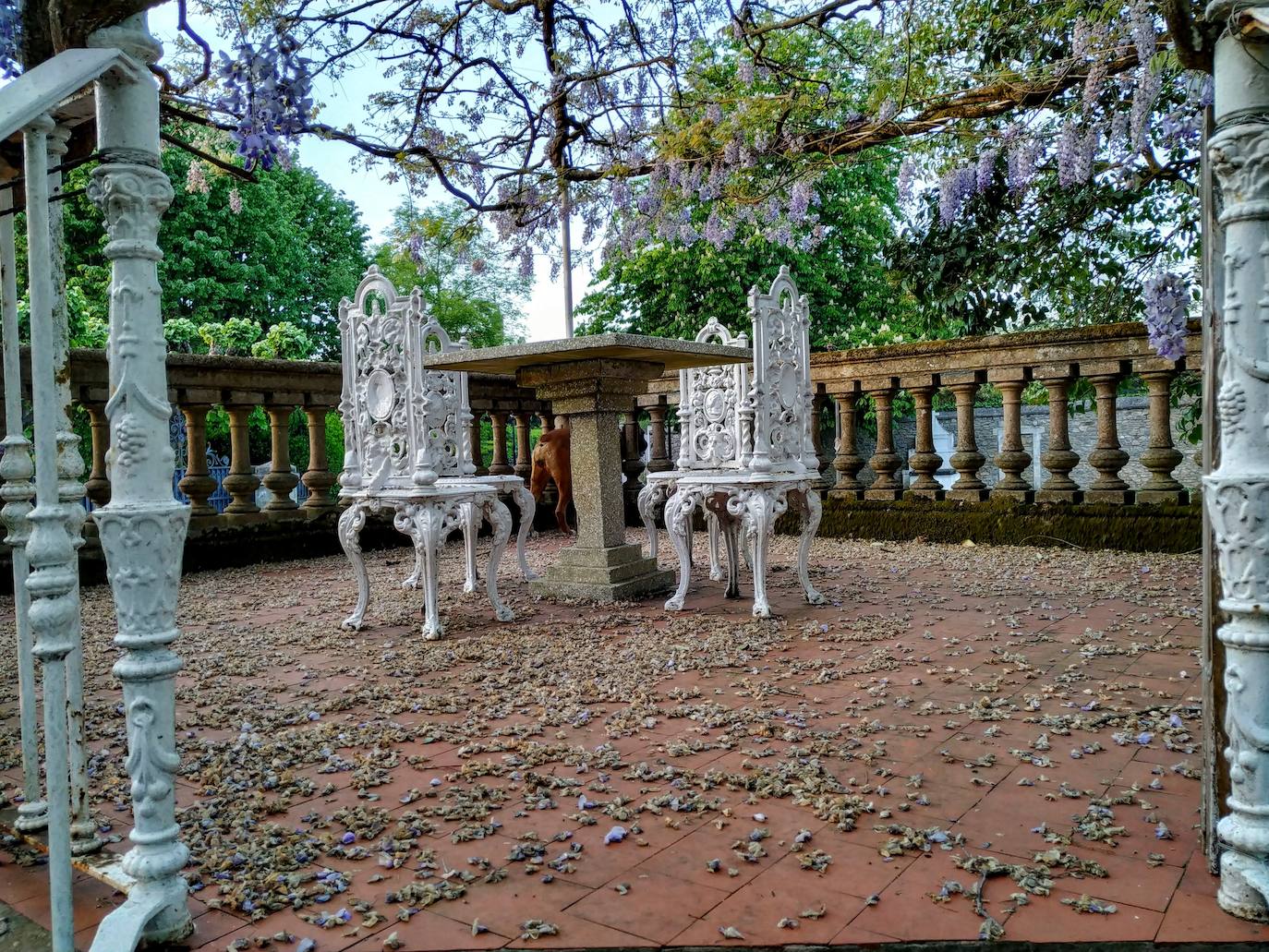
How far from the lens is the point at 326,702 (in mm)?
3213

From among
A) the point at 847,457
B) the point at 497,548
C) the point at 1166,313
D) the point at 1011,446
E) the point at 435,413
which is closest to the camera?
the point at 497,548

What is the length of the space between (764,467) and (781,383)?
0.52 metres

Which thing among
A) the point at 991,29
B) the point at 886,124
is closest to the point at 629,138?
the point at 886,124

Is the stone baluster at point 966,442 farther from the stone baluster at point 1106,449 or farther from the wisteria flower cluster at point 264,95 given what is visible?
the wisteria flower cluster at point 264,95

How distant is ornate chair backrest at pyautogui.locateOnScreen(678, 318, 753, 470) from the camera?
5.40 metres

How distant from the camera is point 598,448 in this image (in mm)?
5027

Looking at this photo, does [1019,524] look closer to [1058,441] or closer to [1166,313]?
[1058,441]

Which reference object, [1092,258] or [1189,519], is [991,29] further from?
[1189,519]

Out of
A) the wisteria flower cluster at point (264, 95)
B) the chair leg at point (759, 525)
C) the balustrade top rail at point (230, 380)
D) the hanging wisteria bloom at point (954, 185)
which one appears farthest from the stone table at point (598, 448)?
the balustrade top rail at point (230, 380)

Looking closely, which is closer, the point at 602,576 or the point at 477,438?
the point at 602,576

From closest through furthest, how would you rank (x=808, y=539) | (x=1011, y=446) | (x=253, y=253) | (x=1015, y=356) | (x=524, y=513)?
1. (x=808, y=539)
2. (x=524, y=513)
3. (x=1015, y=356)
4. (x=1011, y=446)
5. (x=253, y=253)

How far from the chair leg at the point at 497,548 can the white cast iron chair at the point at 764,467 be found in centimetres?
81

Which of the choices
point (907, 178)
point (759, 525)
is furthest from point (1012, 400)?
point (759, 525)

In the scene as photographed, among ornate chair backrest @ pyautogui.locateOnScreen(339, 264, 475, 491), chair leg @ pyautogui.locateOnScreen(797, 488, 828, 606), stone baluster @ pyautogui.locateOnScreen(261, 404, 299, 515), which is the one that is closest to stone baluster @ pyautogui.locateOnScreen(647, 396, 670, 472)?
stone baluster @ pyautogui.locateOnScreen(261, 404, 299, 515)
